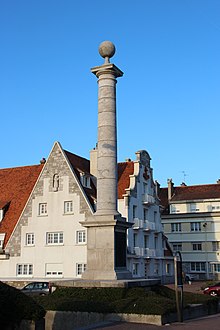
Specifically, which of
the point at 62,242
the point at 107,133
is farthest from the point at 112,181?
the point at 62,242

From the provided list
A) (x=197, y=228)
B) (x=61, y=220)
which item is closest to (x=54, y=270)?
(x=61, y=220)

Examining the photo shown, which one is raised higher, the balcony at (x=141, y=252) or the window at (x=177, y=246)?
the window at (x=177, y=246)

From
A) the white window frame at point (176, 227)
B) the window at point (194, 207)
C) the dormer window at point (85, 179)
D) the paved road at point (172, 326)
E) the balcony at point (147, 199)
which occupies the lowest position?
the paved road at point (172, 326)

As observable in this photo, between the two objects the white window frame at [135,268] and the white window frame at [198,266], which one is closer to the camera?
the white window frame at [135,268]

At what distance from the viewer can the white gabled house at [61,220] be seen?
4381 centimetres

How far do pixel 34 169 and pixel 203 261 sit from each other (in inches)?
1097

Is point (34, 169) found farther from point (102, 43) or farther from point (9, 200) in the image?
point (102, 43)

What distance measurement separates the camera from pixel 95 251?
73.1ft

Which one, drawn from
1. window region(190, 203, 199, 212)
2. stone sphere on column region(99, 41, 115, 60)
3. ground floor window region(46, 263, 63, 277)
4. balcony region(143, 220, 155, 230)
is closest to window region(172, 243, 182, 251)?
window region(190, 203, 199, 212)

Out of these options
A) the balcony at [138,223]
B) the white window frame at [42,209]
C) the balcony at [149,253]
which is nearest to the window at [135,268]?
the balcony at [149,253]

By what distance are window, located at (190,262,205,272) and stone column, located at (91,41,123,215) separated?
146ft

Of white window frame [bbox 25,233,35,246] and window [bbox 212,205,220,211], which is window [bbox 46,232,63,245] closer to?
white window frame [bbox 25,233,35,246]

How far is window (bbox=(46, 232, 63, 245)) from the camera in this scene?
44469mm

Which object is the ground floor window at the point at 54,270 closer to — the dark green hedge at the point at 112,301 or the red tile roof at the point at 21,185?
the red tile roof at the point at 21,185
